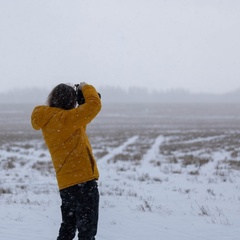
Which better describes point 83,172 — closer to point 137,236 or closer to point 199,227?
point 137,236

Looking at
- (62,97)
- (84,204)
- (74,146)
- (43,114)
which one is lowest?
(84,204)

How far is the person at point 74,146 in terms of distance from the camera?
11.3 ft

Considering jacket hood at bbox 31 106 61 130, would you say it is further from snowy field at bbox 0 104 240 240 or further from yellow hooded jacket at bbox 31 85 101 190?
snowy field at bbox 0 104 240 240

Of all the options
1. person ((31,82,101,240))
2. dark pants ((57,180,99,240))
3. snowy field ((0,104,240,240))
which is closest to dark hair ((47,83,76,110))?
person ((31,82,101,240))

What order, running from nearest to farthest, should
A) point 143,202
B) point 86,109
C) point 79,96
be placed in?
point 86,109
point 79,96
point 143,202

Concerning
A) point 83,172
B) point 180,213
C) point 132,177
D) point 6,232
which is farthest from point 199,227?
point 132,177

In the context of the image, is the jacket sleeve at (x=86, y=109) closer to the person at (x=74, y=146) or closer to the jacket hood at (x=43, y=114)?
the person at (x=74, y=146)

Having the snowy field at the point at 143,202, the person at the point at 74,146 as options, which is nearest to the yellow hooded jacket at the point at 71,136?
the person at the point at 74,146

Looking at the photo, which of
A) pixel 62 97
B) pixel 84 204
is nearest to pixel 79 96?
pixel 62 97

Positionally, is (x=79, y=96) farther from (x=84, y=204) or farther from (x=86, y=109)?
(x=84, y=204)

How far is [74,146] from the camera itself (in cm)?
350

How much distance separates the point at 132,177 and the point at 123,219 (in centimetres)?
603

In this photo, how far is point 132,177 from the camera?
489 inches

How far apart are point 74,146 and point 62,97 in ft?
1.41
